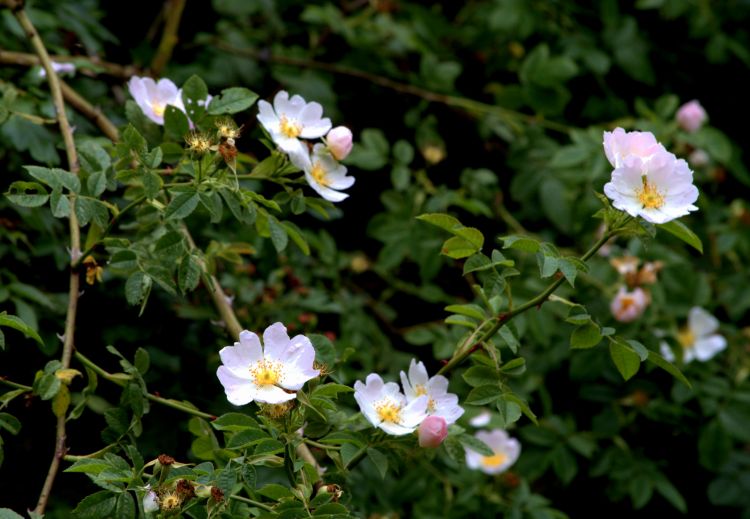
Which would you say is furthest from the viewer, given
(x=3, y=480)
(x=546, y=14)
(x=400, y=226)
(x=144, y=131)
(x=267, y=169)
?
(x=546, y=14)

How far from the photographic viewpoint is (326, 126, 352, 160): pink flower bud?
1325 millimetres

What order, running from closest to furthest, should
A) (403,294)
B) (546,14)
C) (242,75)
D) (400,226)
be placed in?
(400,226)
(242,75)
(403,294)
(546,14)

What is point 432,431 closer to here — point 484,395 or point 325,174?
point 484,395

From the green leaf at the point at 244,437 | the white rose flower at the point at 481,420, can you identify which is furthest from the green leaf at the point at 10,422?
the white rose flower at the point at 481,420

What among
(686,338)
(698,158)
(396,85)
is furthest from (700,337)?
Result: (396,85)

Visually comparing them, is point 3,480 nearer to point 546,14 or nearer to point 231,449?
point 231,449

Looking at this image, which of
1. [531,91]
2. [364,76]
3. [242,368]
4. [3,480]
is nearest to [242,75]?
[364,76]

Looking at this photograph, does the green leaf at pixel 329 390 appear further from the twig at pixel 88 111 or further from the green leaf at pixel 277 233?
the twig at pixel 88 111

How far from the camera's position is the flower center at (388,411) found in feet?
3.88

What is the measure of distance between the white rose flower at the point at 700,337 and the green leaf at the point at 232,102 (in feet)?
4.23

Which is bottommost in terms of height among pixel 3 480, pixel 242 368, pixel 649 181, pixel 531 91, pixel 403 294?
pixel 403 294

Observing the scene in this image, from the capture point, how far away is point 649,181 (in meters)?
1.15

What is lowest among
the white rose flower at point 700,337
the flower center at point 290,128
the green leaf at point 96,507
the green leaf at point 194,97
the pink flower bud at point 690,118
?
the white rose flower at point 700,337

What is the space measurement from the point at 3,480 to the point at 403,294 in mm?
1022
